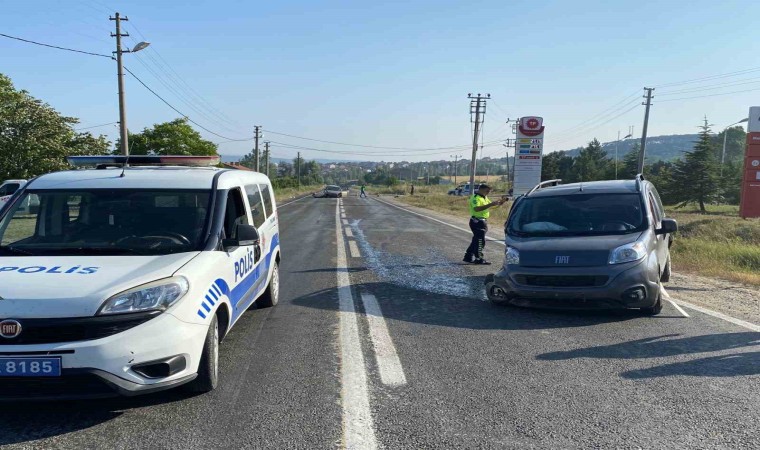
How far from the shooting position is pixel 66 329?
3.48m

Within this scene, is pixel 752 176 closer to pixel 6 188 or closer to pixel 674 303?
pixel 674 303

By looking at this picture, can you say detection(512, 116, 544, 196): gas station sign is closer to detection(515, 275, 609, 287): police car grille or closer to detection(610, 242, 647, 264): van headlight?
detection(610, 242, 647, 264): van headlight

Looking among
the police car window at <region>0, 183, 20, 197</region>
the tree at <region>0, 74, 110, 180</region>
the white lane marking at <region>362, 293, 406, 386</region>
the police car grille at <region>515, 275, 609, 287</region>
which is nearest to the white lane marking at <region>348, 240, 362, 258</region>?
the white lane marking at <region>362, 293, 406, 386</region>

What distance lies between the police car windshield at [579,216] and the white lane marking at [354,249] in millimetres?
5181

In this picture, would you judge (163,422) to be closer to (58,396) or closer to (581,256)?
(58,396)

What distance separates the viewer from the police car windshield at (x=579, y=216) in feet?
24.0

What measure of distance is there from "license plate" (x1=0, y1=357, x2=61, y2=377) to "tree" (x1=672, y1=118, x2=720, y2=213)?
6140 centimetres

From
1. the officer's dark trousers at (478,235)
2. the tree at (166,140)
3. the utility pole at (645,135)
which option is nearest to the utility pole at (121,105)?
the tree at (166,140)

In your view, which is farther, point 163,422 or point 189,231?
point 189,231

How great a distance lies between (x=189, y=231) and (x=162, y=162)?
6.13 feet

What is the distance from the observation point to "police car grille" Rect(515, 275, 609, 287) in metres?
6.42

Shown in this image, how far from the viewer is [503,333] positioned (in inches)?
235

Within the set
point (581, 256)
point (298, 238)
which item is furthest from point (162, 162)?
point (298, 238)

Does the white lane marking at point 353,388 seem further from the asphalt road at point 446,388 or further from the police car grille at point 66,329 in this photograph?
the police car grille at point 66,329
